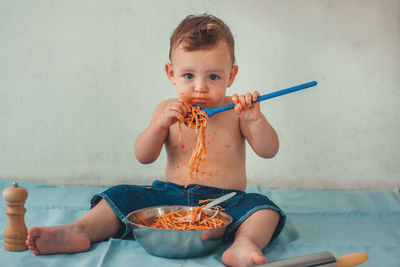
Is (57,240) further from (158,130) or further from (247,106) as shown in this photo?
(247,106)

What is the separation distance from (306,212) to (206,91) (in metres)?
0.64

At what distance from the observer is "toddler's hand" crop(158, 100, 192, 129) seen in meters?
1.37

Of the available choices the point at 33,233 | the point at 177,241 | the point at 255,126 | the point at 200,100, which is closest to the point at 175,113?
the point at 200,100

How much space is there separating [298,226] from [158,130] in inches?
22.5

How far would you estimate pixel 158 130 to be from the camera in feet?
4.81

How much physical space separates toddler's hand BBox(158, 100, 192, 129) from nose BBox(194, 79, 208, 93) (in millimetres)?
68

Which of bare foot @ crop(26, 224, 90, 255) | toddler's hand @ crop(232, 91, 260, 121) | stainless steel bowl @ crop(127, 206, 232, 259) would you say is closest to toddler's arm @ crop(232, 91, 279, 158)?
toddler's hand @ crop(232, 91, 260, 121)

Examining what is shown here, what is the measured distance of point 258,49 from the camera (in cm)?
215

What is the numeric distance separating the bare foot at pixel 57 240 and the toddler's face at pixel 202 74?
21.2 inches

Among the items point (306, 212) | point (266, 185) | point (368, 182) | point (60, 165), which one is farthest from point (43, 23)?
point (368, 182)

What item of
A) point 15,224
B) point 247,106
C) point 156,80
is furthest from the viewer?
point 156,80

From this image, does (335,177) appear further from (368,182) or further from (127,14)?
(127,14)

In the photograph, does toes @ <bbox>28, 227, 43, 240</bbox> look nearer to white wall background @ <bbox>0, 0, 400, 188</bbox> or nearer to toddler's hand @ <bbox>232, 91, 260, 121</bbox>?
toddler's hand @ <bbox>232, 91, 260, 121</bbox>

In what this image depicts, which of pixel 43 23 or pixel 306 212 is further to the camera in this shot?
pixel 43 23
